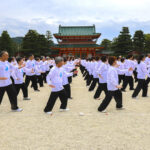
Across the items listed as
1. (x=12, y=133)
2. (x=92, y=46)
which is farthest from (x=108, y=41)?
(x=12, y=133)

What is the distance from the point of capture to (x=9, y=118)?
4863 mm

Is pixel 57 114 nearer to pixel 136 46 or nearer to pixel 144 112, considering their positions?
pixel 144 112

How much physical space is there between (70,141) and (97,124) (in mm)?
1108

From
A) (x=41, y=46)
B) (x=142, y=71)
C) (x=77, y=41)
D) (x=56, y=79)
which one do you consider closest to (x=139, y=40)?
(x=77, y=41)

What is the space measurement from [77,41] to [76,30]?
342 cm

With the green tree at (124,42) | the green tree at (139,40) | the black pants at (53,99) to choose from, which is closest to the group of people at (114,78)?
the black pants at (53,99)

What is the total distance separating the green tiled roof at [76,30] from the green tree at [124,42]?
24.3 ft

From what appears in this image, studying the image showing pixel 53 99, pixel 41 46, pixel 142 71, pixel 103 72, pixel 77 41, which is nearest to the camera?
pixel 53 99

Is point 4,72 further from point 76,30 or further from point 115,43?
point 76,30

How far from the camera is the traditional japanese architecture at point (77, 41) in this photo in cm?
4222

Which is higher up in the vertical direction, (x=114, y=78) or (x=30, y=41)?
(x=30, y=41)

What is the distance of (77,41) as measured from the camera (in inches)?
1719

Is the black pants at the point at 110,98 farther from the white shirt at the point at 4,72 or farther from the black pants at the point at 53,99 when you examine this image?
the white shirt at the point at 4,72

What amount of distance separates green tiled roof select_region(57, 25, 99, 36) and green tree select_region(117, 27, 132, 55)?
741 cm
